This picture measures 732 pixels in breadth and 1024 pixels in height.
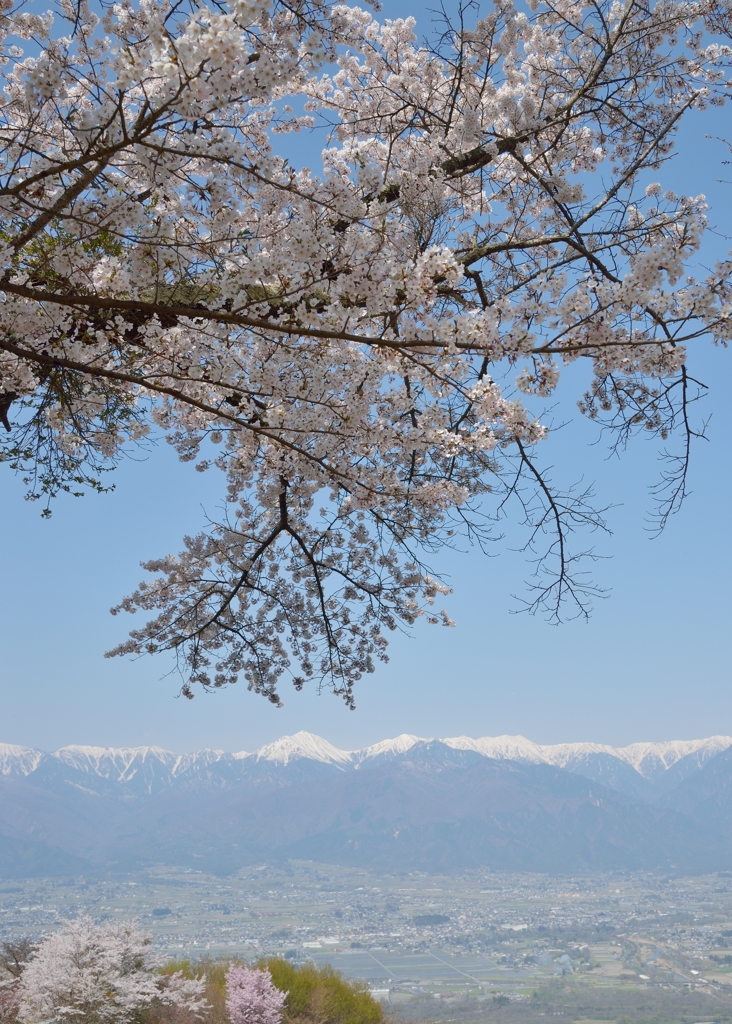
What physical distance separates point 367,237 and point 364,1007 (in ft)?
38.2

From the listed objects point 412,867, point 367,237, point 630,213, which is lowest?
point 412,867

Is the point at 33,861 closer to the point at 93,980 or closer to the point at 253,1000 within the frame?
the point at 253,1000

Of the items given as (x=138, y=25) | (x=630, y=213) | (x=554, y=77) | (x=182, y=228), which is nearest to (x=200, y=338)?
(x=182, y=228)

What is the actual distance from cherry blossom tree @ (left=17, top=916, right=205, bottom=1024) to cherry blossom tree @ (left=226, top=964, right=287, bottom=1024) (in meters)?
0.49

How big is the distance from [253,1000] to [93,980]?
2.17m

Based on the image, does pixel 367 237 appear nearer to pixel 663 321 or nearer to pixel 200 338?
pixel 200 338

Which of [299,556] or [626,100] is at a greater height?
[626,100]

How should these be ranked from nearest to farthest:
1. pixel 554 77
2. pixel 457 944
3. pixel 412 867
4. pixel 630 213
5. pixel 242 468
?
pixel 630 213
pixel 554 77
pixel 242 468
pixel 457 944
pixel 412 867

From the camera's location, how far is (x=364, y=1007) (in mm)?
10477

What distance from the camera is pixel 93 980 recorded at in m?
7.88

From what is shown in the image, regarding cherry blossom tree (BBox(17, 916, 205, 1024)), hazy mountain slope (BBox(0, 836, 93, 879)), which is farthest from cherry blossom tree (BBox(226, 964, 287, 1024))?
hazy mountain slope (BBox(0, 836, 93, 879))

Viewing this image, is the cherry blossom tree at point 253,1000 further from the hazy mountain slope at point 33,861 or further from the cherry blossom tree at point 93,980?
the hazy mountain slope at point 33,861

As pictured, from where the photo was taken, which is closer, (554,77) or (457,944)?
(554,77)

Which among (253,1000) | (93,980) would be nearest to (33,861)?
(253,1000)
